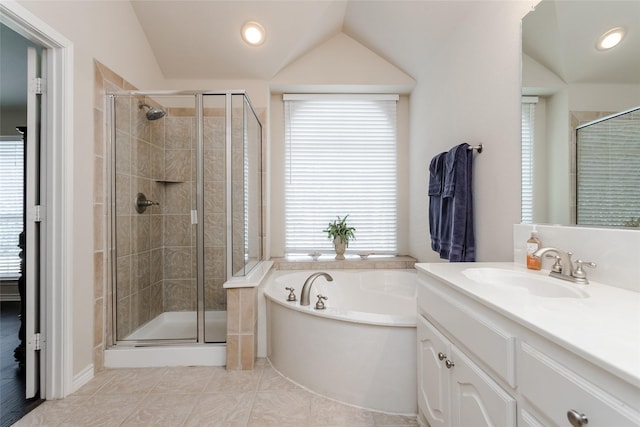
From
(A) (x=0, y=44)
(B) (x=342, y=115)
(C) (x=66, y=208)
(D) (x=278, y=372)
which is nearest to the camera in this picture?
(C) (x=66, y=208)

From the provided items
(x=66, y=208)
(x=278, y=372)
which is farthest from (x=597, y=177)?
(x=66, y=208)

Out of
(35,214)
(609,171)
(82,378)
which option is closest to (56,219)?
(35,214)

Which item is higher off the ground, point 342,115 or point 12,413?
point 342,115

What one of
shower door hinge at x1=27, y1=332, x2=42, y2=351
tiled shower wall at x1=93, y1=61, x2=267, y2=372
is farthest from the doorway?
tiled shower wall at x1=93, y1=61, x2=267, y2=372

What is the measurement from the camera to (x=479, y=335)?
2.95 ft

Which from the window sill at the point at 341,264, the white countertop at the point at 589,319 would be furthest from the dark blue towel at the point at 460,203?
the window sill at the point at 341,264

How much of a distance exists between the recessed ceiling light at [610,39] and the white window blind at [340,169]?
6.38 ft

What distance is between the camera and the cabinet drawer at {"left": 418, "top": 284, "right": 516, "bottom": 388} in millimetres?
776

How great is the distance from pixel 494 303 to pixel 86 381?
2288mm

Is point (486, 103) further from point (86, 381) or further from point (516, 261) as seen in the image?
point (86, 381)

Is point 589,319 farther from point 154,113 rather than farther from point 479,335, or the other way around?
point 154,113

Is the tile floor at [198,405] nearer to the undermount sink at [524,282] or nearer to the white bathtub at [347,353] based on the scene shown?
the white bathtub at [347,353]

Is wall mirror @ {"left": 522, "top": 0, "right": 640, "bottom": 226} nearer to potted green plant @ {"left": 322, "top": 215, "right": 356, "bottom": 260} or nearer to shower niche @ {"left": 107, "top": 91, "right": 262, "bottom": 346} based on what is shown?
potted green plant @ {"left": 322, "top": 215, "right": 356, "bottom": 260}

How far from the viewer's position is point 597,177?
110 cm
